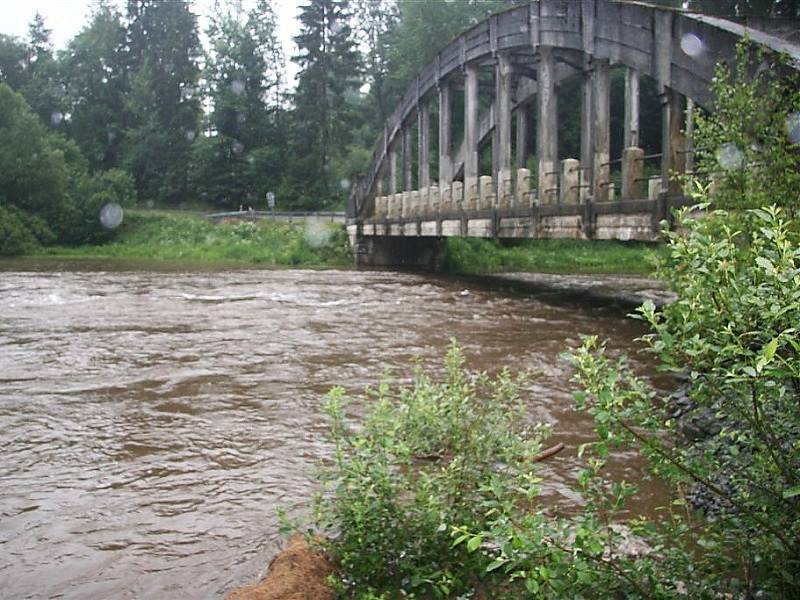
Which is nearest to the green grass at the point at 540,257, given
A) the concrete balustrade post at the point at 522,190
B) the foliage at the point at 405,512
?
the concrete balustrade post at the point at 522,190

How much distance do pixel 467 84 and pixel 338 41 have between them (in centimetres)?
3426

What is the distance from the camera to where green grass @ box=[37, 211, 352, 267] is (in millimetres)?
32594

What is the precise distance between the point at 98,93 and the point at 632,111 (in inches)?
2246

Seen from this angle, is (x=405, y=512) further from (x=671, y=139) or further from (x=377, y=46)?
(x=377, y=46)

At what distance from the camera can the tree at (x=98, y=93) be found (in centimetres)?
6091

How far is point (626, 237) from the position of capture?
1269 cm

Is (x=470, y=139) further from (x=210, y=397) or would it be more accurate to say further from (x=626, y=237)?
(x=210, y=397)

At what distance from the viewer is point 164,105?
56.5m

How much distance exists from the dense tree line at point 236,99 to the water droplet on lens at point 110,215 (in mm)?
10018

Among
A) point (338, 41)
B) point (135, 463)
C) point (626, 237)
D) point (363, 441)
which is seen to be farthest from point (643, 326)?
point (338, 41)

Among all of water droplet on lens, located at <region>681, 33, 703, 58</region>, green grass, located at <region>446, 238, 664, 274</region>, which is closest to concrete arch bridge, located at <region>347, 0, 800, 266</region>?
water droplet on lens, located at <region>681, 33, 703, 58</region>

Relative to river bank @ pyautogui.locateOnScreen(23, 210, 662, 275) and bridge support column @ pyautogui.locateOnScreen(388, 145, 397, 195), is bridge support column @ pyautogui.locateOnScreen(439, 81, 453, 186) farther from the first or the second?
river bank @ pyautogui.locateOnScreen(23, 210, 662, 275)

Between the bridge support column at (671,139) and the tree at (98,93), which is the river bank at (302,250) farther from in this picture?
the tree at (98,93)

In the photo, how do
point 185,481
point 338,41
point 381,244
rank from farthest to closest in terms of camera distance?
point 338,41 → point 381,244 → point 185,481
